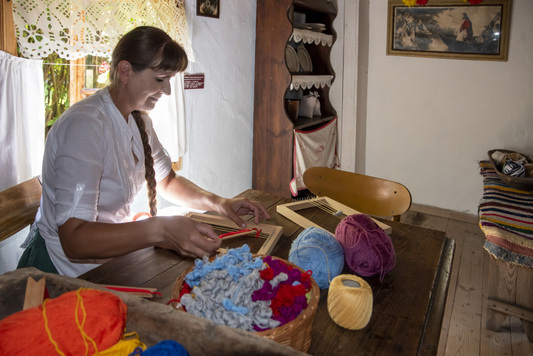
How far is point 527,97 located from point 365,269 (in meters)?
3.20

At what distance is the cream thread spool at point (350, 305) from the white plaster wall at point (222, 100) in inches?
84.5

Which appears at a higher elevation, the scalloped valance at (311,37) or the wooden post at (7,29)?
the scalloped valance at (311,37)

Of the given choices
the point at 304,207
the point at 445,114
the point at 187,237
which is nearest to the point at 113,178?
the point at 187,237

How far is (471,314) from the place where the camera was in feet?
8.60

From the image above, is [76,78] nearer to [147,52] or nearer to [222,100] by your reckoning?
[147,52]

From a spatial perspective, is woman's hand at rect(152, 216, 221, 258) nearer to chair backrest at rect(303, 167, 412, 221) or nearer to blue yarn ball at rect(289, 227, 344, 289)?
blue yarn ball at rect(289, 227, 344, 289)

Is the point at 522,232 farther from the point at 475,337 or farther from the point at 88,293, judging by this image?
the point at 88,293

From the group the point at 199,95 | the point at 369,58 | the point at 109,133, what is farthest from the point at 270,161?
the point at 109,133

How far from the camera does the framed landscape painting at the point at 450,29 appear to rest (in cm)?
370

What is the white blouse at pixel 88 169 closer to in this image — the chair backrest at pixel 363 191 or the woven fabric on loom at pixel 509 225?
the chair backrest at pixel 363 191

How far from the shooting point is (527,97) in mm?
3725

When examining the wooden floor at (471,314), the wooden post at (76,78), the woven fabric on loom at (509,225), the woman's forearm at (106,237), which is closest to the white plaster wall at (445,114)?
the wooden floor at (471,314)

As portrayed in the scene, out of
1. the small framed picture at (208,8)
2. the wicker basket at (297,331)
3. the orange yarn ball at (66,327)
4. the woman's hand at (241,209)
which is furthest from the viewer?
the small framed picture at (208,8)

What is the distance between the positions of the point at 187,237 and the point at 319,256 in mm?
379
